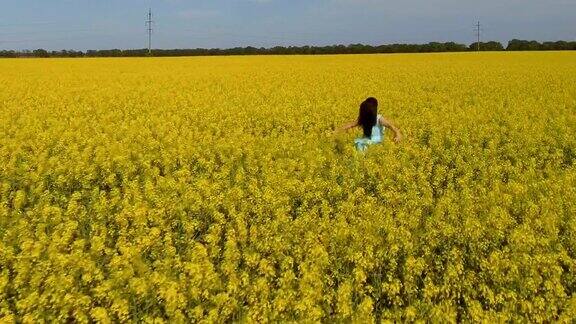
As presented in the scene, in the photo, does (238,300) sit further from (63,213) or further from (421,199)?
(63,213)

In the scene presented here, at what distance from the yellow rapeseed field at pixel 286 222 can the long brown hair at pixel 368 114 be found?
15.3 inches

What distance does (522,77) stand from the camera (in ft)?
64.8

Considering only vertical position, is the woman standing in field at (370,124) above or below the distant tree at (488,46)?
below

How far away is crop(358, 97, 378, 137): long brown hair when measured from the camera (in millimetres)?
6383

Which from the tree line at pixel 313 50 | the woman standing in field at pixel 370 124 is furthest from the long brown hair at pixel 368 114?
the tree line at pixel 313 50

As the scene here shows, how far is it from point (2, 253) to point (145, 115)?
7444 millimetres

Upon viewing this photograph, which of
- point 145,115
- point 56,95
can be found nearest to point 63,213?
point 145,115

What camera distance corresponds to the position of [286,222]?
14.2ft

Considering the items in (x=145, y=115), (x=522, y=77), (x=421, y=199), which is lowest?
(x=421, y=199)

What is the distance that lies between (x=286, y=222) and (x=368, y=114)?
2.66 meters

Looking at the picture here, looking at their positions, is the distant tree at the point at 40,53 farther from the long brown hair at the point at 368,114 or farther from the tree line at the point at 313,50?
the long brown hair at the point at 368,114

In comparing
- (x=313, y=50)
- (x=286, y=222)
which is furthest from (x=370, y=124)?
(x=313, y=50)

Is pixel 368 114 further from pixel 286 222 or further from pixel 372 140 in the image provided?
pixel 286 222

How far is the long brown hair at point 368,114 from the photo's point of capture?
6383 mm
